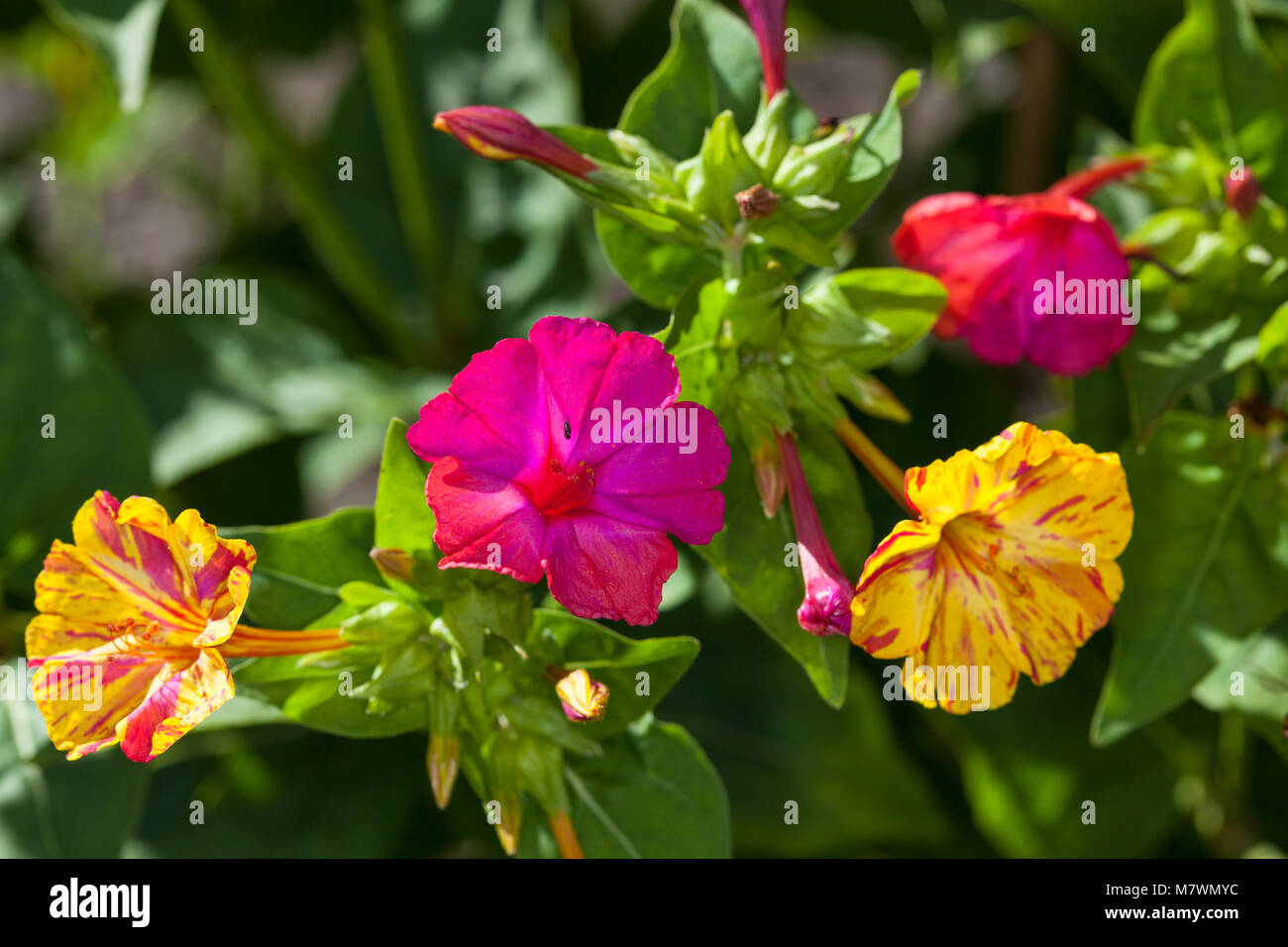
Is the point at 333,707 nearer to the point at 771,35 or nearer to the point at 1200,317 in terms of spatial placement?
the point at 771,35

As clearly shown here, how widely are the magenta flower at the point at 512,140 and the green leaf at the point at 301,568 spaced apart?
34 cm

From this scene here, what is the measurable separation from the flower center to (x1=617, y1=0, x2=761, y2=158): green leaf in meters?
0.38

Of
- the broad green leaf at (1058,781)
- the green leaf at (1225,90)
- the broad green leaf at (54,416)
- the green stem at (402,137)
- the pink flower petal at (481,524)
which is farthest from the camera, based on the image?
the green stem at (402,137)

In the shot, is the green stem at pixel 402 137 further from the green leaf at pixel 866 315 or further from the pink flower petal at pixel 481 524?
the pink flower petal at pixel 481 524

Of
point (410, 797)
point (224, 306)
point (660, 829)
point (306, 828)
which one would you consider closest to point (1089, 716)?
point (660, 829)

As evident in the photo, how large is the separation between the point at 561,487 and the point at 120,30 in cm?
79

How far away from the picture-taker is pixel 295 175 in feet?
5.50

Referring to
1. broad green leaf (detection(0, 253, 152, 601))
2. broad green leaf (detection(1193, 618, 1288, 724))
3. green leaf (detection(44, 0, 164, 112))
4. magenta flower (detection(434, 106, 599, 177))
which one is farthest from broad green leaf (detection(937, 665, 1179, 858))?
green leaf (detection(44, 0, 164, 112))

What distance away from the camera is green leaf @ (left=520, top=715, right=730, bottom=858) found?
3.54 feet

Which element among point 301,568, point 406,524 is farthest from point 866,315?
point 301,568

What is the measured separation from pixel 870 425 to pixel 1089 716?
49 centimetres

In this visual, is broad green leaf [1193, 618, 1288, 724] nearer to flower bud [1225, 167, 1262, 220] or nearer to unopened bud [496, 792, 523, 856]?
flower bud [1225, 167, 1262, 220]

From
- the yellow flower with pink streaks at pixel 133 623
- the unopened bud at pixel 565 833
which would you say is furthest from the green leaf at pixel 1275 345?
the yellow flower with pink streaks at pixel 133 623

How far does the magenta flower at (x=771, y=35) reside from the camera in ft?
3.47
